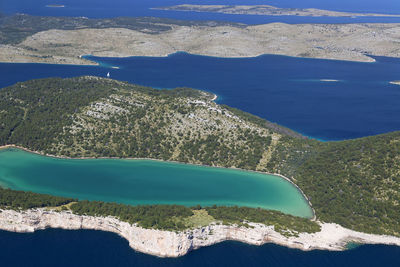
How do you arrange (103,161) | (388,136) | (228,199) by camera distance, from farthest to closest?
1. (103,161)
2. (388,136)
3. (228,199)

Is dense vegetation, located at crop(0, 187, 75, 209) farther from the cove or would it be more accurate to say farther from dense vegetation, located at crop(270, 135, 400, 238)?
dense vegetation, located at crop(270, 135, 400, 238)

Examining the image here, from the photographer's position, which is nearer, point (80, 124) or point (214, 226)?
point (214, 226)

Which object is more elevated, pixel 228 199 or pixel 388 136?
pixel 388 136

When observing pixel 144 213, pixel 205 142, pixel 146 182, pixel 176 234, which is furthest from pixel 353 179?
pixel 146 182

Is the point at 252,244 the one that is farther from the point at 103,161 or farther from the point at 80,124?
the point at 80,124

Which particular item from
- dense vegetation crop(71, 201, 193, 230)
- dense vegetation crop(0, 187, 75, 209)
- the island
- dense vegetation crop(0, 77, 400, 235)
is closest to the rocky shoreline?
the island

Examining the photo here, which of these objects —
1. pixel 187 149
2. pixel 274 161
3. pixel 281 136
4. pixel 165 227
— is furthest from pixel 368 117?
pixel 165 227

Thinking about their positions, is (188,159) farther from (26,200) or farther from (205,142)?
(26,200)
